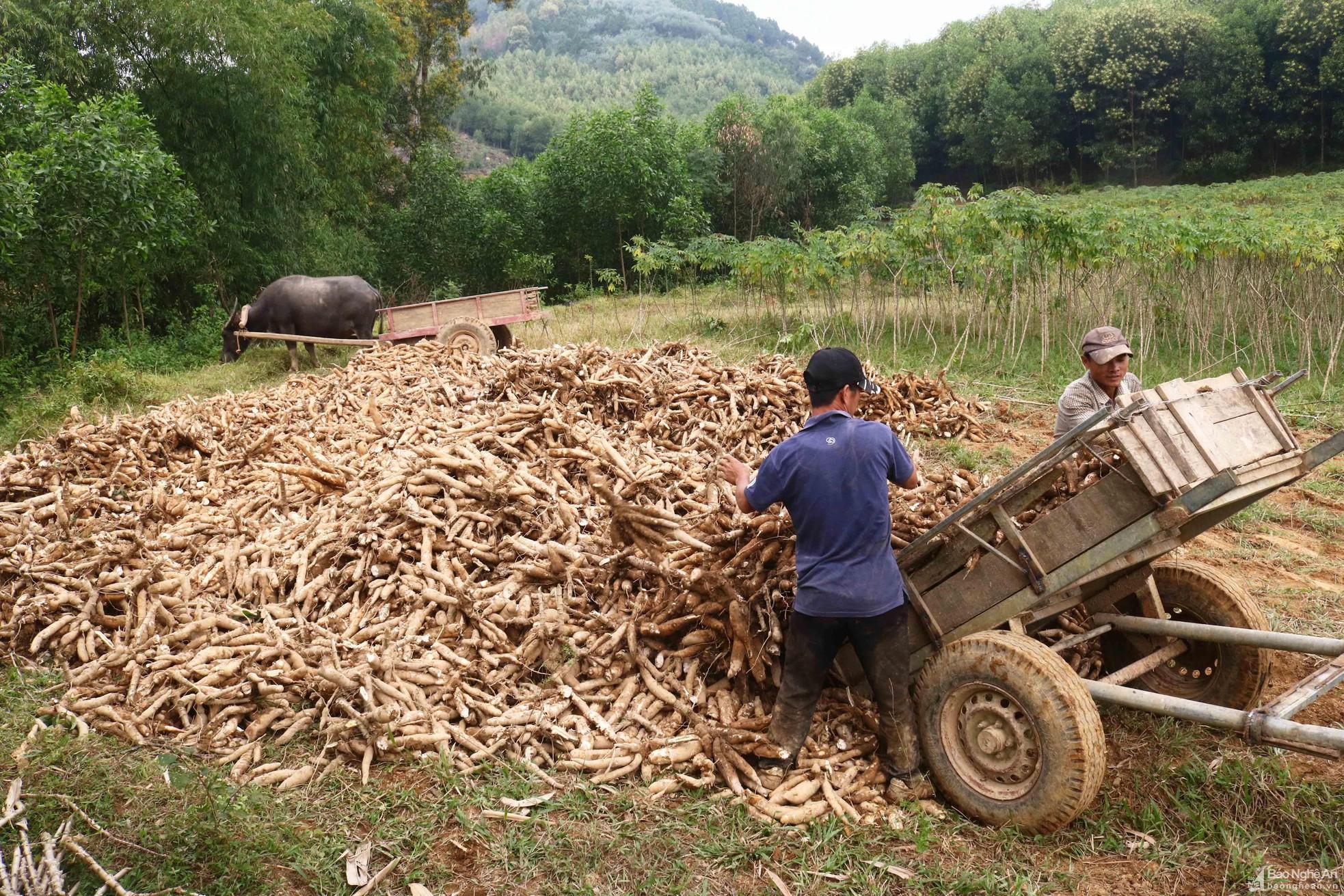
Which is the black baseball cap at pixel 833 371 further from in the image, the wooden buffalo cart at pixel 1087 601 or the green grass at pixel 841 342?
the green grass at pixel 841 342

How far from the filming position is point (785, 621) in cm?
399

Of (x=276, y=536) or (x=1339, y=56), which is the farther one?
(x=1339, y=56)

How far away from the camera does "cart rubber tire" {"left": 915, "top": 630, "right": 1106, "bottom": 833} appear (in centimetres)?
301

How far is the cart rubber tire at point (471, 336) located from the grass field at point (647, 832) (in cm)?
790

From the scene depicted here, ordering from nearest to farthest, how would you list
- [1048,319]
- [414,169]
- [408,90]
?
[1048,319], [414,169], [408,90]

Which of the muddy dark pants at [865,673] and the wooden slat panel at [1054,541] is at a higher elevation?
the wooden slat panel at [1054,541]

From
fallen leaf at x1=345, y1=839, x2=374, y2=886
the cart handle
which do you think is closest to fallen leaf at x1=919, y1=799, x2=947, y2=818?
the cart handle

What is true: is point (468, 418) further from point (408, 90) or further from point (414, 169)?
point (408, 90)

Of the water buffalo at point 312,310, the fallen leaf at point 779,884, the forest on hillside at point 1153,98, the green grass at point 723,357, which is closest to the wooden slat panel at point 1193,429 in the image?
the fallen leaf at point 779,884

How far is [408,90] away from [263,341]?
61.3ft

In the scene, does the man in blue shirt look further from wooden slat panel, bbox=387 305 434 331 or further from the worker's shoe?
wooden slat panel, bbox=387 305 434 331

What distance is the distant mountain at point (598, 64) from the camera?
306ft

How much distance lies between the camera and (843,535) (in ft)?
10.9

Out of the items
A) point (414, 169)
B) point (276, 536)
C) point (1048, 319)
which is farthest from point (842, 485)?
point (414, 169)
